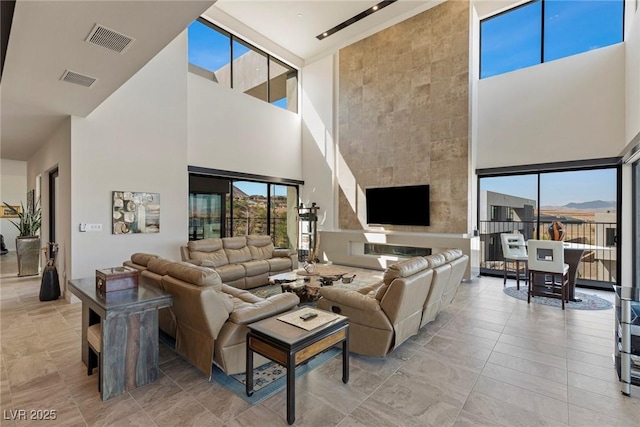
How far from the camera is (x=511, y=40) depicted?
265 inches

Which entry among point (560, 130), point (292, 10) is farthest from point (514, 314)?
point (292, 10)

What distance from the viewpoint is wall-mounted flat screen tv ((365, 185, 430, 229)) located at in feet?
23.6

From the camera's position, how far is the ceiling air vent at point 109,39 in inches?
97.9

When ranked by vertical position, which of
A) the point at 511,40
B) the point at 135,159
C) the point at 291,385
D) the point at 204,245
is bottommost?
the point at 291,385

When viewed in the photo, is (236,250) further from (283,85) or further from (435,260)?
(283,85)

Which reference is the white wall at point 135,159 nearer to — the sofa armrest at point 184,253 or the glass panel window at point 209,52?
the sofa armrest at point 184,253

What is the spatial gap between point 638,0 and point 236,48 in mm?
7873

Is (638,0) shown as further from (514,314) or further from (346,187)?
(346,187)

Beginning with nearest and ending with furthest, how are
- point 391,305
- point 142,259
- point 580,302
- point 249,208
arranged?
point 391,305 < point 142,259 < point 580,302 < point 249,208

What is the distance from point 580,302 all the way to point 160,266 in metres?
6.39

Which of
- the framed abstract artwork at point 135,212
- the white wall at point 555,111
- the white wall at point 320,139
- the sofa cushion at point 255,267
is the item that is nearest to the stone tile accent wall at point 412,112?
the white wall at point 320,139

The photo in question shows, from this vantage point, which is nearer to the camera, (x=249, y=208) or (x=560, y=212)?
(x=560, y=212)

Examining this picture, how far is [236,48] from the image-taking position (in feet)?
25.8

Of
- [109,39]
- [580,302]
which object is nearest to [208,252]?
[109,39]
